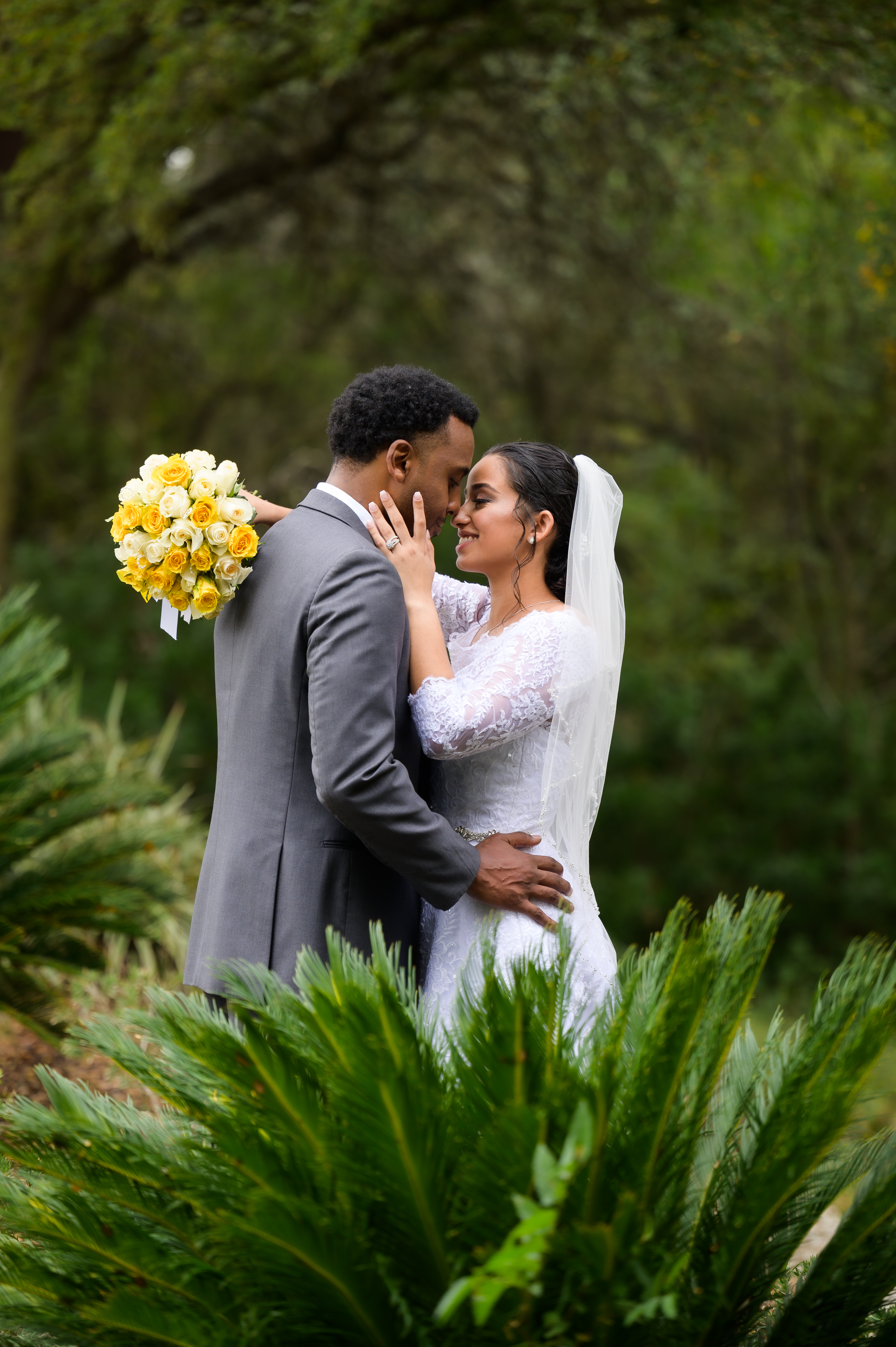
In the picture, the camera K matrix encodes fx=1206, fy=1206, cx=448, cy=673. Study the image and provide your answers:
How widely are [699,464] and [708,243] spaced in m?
2.86

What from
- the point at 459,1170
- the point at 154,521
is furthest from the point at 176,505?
the point at 459,1170

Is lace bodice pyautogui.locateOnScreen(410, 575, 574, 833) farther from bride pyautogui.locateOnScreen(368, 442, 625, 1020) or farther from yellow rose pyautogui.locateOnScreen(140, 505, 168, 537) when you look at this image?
yellow rose pyautogui.locateOnScreen(140, 505, 168, 537)

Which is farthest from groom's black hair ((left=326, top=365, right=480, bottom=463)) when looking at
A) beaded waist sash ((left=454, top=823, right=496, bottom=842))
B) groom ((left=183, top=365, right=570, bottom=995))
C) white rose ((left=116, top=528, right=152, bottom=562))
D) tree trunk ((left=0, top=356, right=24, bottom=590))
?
tree trunk ((left=0, top=356, right=24, bottom=590))

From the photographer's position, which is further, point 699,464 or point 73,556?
point 699,464

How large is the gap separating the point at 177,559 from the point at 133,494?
0.19 m

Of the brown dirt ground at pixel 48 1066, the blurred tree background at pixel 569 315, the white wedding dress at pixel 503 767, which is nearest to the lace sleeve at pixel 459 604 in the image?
the white wedding dress at pixel 503 767

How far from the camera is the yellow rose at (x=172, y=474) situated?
2633 millimetres

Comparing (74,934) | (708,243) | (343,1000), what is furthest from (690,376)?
(343,1000)

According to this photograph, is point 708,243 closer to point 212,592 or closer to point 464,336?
point 464,336

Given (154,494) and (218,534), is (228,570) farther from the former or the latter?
(154,494)

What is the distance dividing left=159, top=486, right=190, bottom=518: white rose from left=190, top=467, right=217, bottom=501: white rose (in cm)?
2

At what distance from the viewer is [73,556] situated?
10.0 m

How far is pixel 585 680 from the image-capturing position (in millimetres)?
2854

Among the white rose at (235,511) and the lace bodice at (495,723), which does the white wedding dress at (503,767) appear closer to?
the lace bodice at (495,723)
